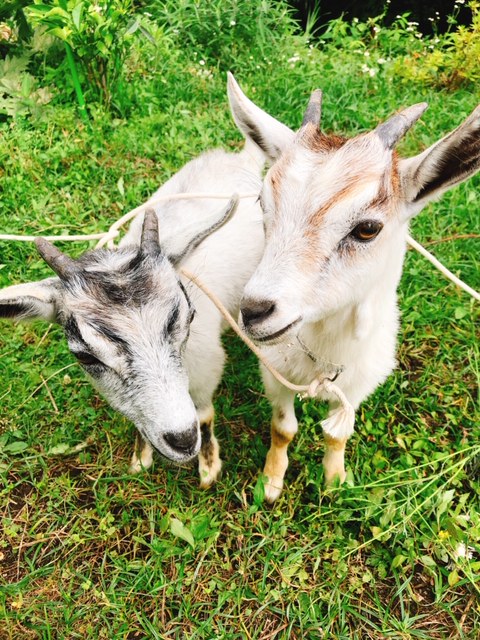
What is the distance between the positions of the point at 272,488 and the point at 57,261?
1.84 meters

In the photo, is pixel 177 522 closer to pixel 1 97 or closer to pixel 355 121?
pixel 355 121

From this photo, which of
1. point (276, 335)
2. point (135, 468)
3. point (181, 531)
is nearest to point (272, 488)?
point (181, 531)

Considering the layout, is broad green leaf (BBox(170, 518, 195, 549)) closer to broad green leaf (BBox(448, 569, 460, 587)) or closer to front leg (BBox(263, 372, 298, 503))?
front leg (BBox(263, 372, 298, 503))

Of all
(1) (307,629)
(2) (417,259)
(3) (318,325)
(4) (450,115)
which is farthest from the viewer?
(4) (450,115)

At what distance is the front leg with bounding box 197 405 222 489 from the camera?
10.5 ft

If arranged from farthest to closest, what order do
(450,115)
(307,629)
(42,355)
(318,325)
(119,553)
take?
(450,115)
(42,355)
(119,553)
(307,629)
(318,325)

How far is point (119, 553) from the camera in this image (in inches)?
117

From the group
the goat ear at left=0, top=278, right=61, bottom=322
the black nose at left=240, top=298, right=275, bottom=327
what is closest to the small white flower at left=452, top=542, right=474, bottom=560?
the black nose at left=240, top=298, right=275, bottom=327

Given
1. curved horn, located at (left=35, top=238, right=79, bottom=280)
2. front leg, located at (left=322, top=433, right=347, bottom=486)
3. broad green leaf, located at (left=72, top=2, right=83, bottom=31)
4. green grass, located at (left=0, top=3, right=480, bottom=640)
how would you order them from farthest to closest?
broad green leaf, located at (left=72, top=2, right=83, bottom=31)
front leg, located at (left=322, top=433, right=347, bottom=486)
green grass, located at (left=0, top=3, right=480, bottom=640)
curved horn, located at (left=35, top=238, right=79, bottom=280)

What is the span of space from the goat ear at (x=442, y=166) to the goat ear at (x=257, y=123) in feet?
1.95

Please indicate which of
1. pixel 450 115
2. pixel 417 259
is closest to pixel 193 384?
pixel 417 259

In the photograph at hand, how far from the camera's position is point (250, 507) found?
3018 mm

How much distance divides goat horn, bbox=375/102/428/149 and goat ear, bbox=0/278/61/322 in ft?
5.16

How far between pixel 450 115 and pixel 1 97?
15.9ft
